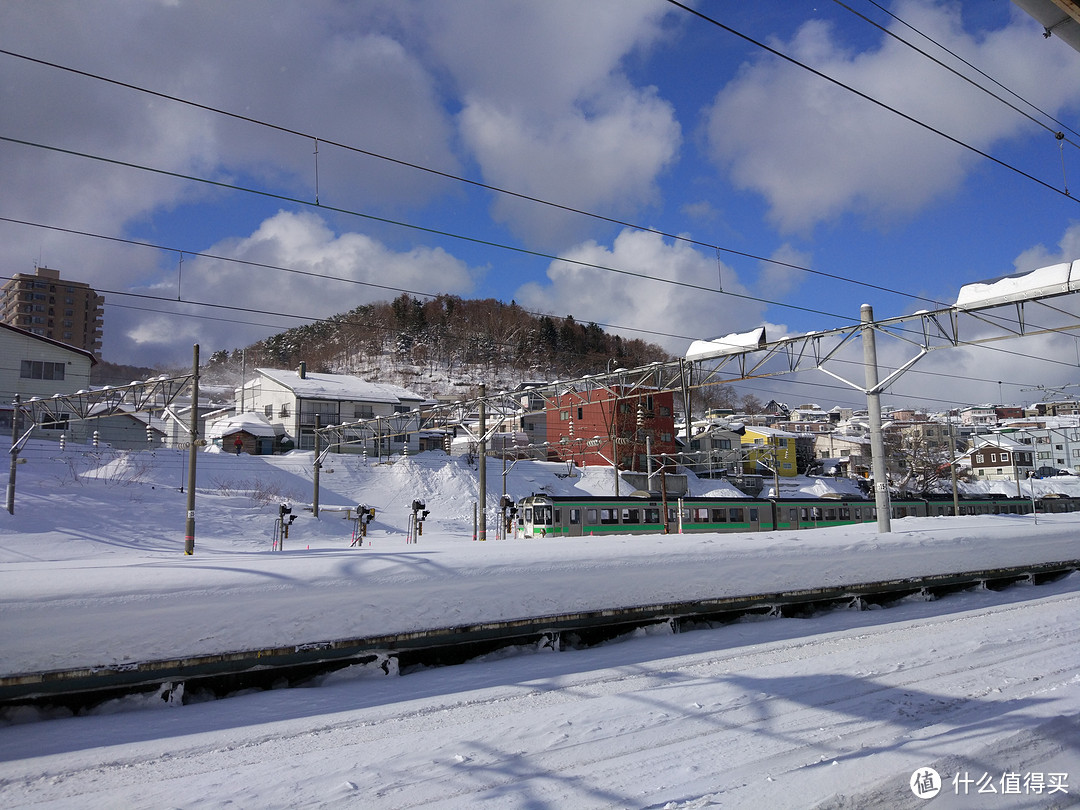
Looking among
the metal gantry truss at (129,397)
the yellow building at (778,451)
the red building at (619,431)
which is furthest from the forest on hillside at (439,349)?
the metal gantry truss at (129,397)

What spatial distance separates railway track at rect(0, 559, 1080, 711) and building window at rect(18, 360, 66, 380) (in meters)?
45.4

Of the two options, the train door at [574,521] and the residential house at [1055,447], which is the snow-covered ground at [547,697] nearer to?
the train door at [574,521]

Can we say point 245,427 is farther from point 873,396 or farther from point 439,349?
point 439,349

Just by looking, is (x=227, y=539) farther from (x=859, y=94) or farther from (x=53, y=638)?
(x=859, y=94)

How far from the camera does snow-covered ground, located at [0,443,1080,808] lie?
428cm

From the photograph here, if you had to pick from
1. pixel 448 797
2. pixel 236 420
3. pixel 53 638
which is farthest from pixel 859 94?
pixel 236 420

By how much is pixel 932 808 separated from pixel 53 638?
6122mm

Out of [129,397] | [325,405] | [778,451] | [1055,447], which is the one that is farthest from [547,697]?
[1055,447]

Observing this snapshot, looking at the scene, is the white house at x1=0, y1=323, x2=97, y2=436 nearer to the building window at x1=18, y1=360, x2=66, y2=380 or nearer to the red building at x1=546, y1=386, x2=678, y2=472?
the building window at x1=18, y1=360, x2=66, y2=380

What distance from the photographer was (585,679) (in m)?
6.48

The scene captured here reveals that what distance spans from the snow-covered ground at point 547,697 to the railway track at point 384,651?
11cm

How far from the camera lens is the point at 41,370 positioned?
137ft

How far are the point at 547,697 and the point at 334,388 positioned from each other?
50758 mm

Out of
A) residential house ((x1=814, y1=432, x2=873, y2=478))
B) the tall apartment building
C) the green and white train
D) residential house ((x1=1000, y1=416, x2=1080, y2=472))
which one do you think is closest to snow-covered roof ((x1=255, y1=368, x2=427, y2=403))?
the green and white train
